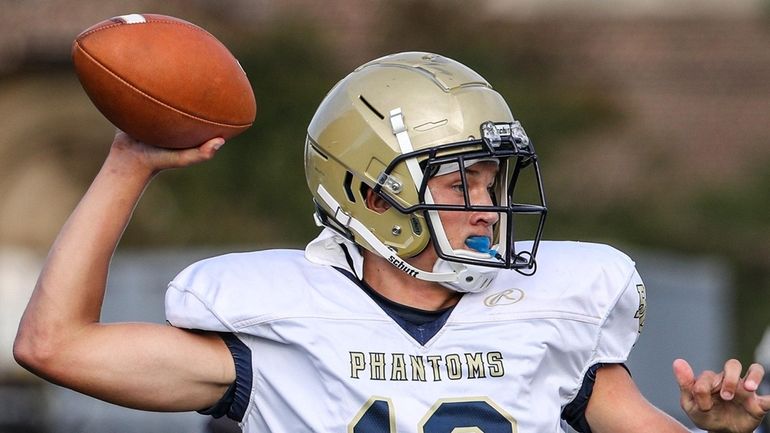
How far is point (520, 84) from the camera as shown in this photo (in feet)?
41.0

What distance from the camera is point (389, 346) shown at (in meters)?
3.23

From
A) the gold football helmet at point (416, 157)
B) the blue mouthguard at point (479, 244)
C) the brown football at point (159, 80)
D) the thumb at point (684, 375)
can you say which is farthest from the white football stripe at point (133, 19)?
the thumb at point (684, 375)

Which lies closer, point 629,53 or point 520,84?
point 520,84

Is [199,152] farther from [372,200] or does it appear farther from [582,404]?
[582,404]

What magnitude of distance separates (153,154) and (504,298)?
87cm

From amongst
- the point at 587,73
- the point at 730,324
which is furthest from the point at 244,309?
the point at 587,73

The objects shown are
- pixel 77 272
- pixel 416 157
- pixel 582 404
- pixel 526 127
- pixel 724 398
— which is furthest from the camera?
pixel 526 127

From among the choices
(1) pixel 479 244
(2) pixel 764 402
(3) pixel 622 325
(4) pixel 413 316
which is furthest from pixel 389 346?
(2) pixel 764 402

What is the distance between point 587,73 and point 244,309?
10629 millimetres

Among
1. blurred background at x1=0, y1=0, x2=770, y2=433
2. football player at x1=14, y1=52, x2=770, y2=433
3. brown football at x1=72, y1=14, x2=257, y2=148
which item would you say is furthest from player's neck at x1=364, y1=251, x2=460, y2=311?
blurred background at x1=0, y1=0, x2=770, y2=433

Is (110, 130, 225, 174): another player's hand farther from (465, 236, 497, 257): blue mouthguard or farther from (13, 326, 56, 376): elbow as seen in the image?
(465, 236, 497, 257): blue mouthguard

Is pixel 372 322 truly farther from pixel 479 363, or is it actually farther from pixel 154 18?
pixel 154 18

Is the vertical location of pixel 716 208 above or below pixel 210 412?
below

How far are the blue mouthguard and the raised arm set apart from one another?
61 centimetres
